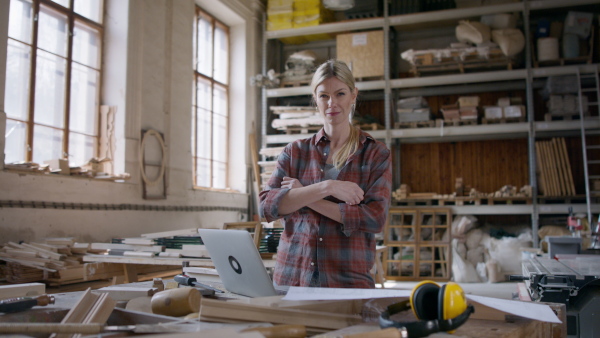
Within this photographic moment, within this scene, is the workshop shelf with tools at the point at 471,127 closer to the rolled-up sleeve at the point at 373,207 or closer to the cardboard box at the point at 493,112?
the cardboard box at the point at 493,112

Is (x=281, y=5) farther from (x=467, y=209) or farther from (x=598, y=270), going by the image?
(x=598, y=270)

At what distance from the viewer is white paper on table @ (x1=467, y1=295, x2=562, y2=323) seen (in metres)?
1.21

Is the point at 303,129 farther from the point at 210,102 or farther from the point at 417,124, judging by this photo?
the point at 417,124

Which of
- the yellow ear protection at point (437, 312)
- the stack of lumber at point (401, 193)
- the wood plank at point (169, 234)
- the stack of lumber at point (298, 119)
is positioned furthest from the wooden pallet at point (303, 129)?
the yellow ear protection at point (437, 312)

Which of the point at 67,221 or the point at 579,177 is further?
the point at 579,177

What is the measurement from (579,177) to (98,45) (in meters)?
8.23

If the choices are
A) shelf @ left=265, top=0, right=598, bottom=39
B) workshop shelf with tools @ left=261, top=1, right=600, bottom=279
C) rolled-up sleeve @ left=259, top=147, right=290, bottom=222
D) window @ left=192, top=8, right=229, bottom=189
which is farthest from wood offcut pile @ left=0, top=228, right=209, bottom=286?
shelf @ left=265, top=0, right=598, bottom=39

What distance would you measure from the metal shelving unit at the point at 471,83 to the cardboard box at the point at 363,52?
149mm

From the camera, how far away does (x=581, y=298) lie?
256cm

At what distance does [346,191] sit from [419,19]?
8.00m

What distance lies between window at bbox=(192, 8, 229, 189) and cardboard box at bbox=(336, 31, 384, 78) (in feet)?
7.57

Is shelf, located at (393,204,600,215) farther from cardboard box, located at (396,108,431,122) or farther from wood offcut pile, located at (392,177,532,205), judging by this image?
cardboard box, located at (396,108,431,122)

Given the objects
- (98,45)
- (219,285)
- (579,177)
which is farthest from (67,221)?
(579,177)

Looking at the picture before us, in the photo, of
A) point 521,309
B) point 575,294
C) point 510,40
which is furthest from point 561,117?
point 521,309
